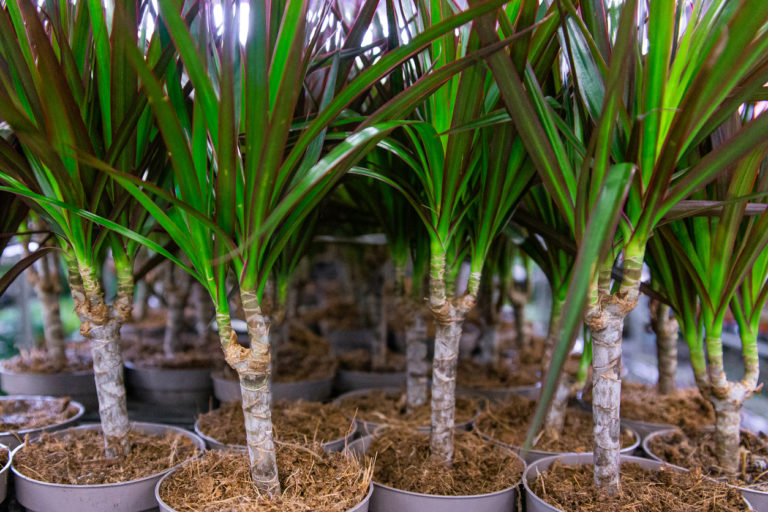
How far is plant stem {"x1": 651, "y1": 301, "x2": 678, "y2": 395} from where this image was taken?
5.04 ft

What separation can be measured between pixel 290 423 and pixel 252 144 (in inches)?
31.3

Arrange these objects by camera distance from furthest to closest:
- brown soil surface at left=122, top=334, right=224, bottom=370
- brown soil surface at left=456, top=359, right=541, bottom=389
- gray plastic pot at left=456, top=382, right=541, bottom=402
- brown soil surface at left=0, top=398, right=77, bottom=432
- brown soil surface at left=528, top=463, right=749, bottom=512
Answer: brown soil surface at left=122, top=334, right=224, bottom=370 < brown soil surface at left=456, top=359, right=541, bottom=389 < gray plastic pot at left=456, top=382, right=541, bottom=402 < brown soil surface at left=0, top=398, right=77, bottom=432 < brown soil surface at left=528, top=463, right=749, bottom=512

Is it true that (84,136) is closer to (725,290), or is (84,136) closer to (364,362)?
(725,290)

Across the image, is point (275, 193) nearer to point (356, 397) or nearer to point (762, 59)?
point (762, 59)

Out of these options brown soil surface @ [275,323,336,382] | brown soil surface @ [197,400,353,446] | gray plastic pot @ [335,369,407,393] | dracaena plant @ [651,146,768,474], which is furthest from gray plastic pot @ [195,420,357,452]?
dracaena plant @ [651,146,768,474]

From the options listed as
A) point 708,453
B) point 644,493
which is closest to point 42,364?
point 644,493

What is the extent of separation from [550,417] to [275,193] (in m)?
0.92

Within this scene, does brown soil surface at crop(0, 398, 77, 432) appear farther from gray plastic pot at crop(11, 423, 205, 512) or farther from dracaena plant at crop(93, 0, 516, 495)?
dracaena plant at crop(93, 0, 516, 495)

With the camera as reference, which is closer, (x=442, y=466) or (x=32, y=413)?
(x=442, y=466)

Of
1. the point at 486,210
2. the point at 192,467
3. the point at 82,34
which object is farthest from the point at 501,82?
the point at 192,467

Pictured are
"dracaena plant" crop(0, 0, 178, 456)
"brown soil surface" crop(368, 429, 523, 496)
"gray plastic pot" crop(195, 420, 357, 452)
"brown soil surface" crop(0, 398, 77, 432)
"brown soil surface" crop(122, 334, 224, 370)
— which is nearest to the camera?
"dracaena plant" crop(0, 0, 178, 456)

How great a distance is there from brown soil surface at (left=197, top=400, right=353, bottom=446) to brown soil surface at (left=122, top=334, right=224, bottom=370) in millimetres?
557

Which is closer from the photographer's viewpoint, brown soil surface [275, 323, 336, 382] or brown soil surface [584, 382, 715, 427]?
brown soil surface [584, 382, 715, 427]

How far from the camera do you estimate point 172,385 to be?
1.76m
